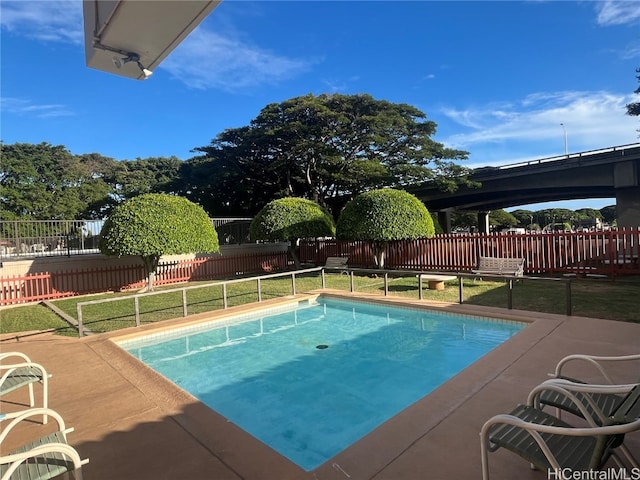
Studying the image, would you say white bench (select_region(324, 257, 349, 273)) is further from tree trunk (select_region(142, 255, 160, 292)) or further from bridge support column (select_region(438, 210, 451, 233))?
bridge support column (select_region(438, 210, 451, 233))

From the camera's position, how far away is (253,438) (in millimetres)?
3377

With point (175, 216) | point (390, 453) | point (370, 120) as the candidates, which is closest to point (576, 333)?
point (390, 453)

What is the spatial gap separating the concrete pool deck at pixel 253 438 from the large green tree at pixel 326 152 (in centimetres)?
2424

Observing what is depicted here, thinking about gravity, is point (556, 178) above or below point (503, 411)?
above

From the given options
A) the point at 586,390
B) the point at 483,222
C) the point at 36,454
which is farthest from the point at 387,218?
the point at 483,222

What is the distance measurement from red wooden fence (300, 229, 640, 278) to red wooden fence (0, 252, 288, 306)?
651 centimetres

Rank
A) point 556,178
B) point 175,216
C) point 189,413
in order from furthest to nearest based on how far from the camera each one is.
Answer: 1. point 556,178
2. point 175,216
3. point 189,413

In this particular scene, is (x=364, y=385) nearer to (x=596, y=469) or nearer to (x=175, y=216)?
(x=596, y=469)

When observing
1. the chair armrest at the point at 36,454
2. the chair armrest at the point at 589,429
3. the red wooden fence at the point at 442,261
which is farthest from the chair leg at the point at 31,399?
the red wooden fence at the point at 442,261

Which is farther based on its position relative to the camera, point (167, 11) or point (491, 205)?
point (491, 205)

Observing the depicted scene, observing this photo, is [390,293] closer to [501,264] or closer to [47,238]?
[501,264]

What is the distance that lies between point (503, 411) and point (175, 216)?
12394mm

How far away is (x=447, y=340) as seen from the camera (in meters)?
6.88

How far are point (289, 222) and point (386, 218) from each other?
4.66 m
